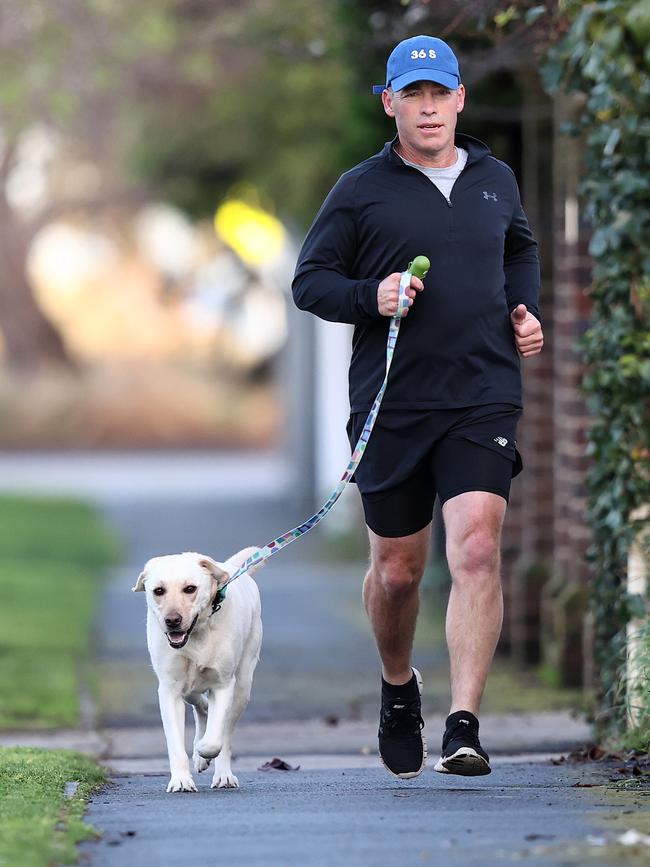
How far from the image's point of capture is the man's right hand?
5703 millimetres

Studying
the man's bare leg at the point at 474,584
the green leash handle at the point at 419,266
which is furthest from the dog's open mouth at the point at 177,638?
the green leash handle at the point at 419,266

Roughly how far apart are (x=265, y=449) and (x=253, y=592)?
3457cm

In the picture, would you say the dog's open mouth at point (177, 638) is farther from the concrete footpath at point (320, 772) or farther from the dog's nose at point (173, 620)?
the concrete footpath at point (320, 772)

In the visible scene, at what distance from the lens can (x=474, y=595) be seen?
19.1ft

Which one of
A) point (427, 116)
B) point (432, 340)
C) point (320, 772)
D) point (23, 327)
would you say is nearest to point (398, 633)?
point (432, 340)

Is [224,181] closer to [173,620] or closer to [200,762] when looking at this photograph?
[200,762]

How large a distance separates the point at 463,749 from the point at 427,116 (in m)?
1.88

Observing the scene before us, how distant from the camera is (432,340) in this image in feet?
19.3

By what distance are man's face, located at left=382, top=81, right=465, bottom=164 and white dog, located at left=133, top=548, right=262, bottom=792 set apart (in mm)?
1435

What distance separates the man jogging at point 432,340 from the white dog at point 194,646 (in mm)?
501

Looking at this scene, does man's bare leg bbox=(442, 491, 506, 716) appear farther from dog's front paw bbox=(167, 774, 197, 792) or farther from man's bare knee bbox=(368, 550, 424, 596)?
dog's front paw bbox=(167, 774, 197, 792)

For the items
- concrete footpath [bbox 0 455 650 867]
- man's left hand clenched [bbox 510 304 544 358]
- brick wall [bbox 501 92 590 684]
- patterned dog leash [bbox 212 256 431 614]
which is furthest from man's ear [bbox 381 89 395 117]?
brick wall [bbox 501 92 590 684]

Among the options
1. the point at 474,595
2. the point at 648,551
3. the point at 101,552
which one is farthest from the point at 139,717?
the point at 101,552

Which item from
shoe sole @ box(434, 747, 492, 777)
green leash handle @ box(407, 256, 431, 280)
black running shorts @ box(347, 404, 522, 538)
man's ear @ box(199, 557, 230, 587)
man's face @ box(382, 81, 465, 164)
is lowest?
shoe sole @ box(434, 747, 492, 777)
